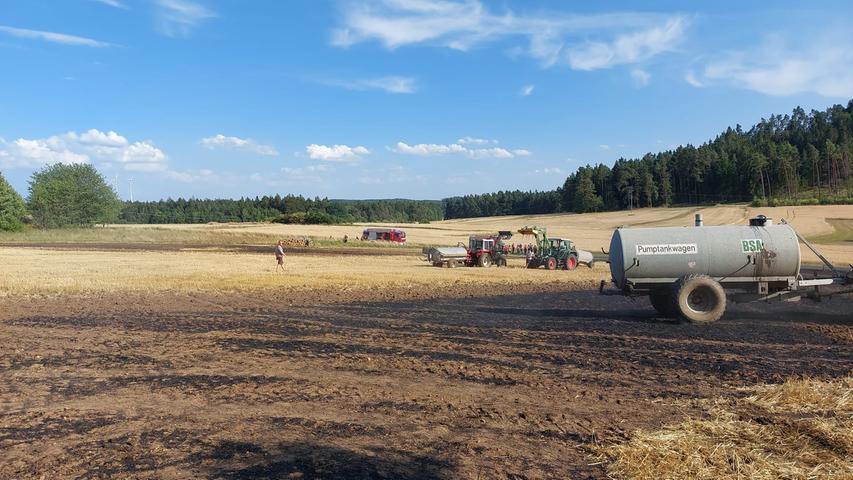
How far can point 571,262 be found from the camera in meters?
34.8

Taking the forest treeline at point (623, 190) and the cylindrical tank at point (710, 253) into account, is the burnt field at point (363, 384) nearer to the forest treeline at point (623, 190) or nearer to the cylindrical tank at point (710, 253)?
the cylindrical tank at point (710, 253)

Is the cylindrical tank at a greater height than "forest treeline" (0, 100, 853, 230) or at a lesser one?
lesser

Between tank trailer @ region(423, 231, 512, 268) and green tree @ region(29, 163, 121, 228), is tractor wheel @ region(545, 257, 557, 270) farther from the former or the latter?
green tree @ region(29, 163, 121, 228)

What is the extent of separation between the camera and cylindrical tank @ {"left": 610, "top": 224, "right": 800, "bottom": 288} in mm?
14469

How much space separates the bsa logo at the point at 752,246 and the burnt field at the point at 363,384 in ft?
5.79

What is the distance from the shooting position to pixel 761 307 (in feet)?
57.3

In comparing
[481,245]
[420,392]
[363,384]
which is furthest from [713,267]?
[481,245]

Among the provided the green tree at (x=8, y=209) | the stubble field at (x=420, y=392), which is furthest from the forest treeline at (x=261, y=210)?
the stubble field at (x=420, y=392)

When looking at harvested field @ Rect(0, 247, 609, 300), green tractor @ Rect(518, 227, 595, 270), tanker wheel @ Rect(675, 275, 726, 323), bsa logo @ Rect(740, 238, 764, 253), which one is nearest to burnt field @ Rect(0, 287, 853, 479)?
tanker wheel @ Rect(675, 275, 726, 323)

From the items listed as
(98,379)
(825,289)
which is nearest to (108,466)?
(98,379)

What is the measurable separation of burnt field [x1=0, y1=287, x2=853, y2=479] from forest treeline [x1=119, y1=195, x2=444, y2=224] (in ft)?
423

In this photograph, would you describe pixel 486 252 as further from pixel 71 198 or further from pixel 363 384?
pixel 71 198

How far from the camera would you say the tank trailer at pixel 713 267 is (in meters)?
14.4

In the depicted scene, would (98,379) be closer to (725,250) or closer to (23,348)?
(23,348)
